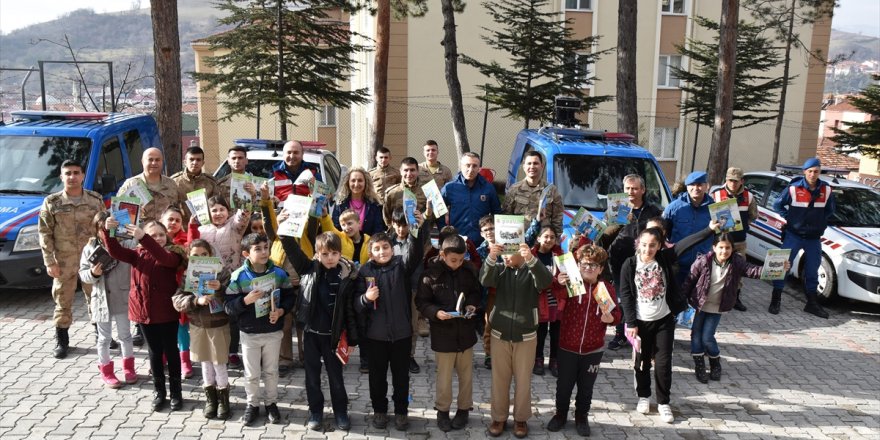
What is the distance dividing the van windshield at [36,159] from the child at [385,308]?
5.35 m

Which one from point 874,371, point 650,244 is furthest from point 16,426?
point 874,371

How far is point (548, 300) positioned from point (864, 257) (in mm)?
5321

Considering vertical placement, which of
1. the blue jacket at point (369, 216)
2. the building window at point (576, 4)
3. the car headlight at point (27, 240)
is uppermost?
the building window at point (576, 4)

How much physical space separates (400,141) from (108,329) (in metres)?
16.9

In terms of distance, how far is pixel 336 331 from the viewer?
502 cm

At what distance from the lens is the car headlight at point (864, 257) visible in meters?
8.53

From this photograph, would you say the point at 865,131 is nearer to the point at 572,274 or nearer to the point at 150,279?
the point at 572,274

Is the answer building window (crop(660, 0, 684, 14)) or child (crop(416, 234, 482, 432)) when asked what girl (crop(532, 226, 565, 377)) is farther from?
building window (crop(660, 0, 684, 14))

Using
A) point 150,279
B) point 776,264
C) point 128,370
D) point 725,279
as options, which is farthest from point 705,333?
point 128,370

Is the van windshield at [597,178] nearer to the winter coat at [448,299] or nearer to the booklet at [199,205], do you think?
the winter coat at [448,299]

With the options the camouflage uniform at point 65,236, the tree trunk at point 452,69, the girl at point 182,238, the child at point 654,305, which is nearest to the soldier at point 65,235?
the camouflage uniform at point 65,236

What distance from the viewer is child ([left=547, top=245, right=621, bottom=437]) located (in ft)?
16.9

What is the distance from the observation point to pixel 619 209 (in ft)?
21.2

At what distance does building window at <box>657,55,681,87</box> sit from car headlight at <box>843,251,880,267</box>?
674 inches
